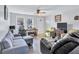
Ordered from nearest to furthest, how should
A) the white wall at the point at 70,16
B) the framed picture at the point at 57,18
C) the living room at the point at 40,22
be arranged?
the white wall at the point at 70,16 < the living room at the point at 40,22 < the framed picture at the point at 57,18

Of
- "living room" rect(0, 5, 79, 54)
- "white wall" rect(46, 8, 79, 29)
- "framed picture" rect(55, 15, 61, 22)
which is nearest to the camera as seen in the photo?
"white wall" rect(46, 8, 79, 29)

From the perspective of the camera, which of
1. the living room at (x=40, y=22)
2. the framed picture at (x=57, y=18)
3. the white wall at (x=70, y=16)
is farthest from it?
the framed picture at (x=57, y=18)

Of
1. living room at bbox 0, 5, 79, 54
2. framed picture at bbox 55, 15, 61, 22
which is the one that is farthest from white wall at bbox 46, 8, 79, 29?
framed picture at bbox 55, 15, 61, 22

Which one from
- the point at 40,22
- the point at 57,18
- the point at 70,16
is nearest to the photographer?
the point at 70,16

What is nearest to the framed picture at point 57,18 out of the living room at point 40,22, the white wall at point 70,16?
the living room at point 40,22

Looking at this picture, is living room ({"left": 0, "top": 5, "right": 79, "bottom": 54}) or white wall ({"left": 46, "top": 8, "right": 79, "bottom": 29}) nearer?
white wall ({"left": 46, "top": 8, "right": 79, "bottom": 29})

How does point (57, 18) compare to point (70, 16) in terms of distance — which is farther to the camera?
point (57, 18)

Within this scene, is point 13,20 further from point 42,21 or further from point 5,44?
point 5,44

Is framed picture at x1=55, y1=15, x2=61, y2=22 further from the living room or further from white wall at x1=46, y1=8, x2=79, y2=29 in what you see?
white wall at x1=46, y1=8, x2=79, y2=29

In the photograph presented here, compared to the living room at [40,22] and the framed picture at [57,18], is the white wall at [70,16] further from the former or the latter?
the framed picture at [57,18]

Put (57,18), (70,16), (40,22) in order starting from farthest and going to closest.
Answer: (40,22) < (57,18) < (70,16)

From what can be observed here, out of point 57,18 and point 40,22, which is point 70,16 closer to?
point 57,18

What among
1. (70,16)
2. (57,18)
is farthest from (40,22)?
(70,16)
